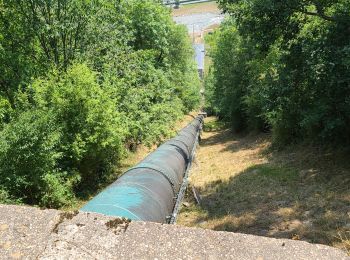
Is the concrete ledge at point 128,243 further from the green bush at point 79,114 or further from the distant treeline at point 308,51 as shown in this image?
the green bush at point 79,114

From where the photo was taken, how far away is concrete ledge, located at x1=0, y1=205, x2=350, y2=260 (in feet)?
10.5

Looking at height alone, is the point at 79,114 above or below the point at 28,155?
above

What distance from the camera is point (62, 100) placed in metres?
15.5

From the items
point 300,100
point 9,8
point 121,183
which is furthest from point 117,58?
point 121,183

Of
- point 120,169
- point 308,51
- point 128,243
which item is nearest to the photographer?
point 128,243

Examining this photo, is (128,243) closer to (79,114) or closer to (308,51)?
(308,51)

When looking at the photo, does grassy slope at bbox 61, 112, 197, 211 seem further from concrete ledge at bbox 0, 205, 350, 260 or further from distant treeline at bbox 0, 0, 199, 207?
concrete ledge at bbox 0, 205, 350, 260

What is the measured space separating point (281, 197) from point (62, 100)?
918 cm

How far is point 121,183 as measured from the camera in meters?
9.41

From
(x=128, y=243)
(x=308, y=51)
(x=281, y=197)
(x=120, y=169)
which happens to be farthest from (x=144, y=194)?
(x=120, y=169)

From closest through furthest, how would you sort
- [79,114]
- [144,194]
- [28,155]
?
[144,194] → [28,155] → [79,114]

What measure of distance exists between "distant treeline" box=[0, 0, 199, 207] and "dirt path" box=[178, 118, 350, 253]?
4.68 metres

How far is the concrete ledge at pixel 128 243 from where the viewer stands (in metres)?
3.21

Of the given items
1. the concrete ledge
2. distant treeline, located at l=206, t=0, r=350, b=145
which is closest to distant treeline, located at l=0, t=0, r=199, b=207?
distant treeline, located at l=206, t=0, r=350, b=145
